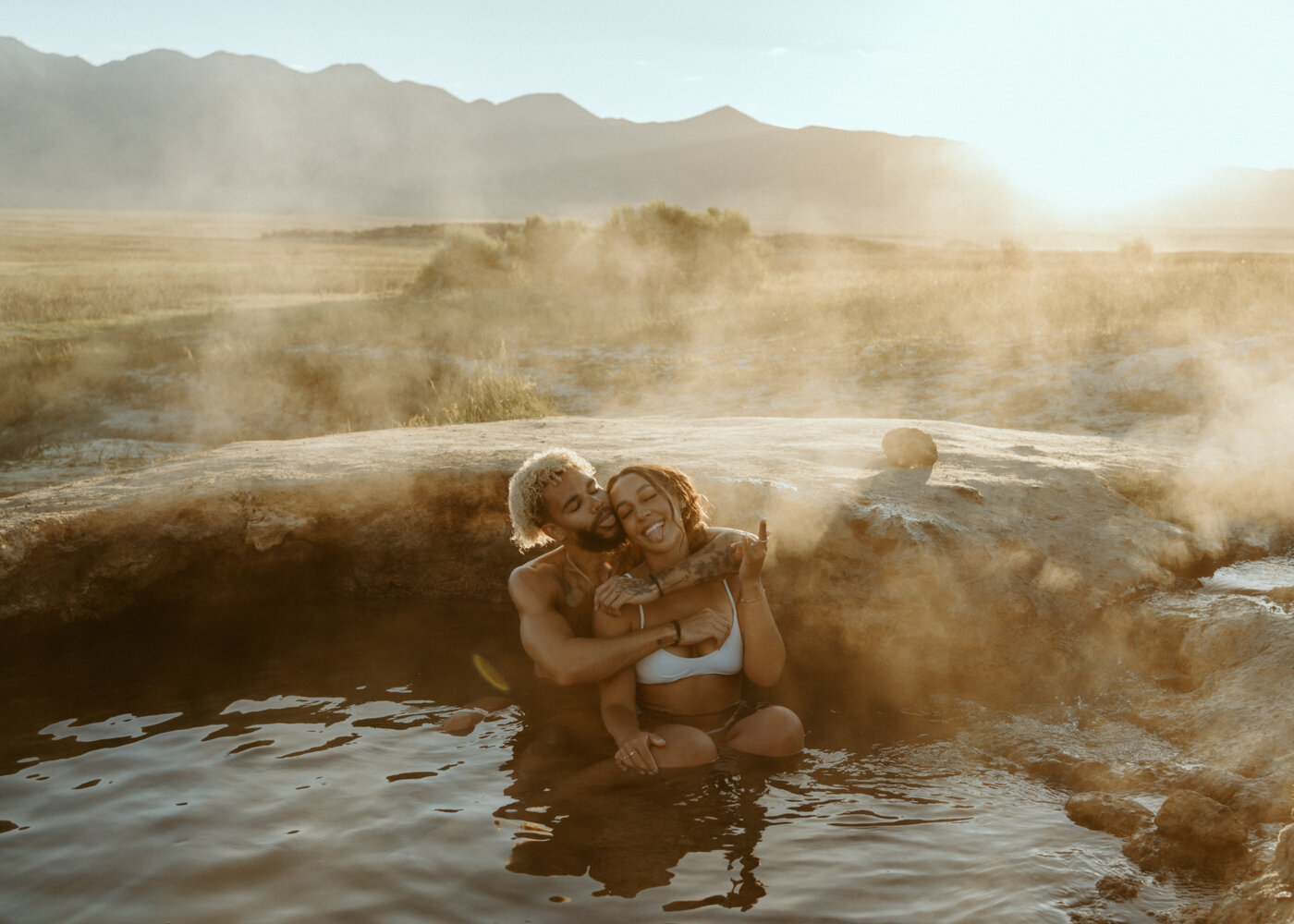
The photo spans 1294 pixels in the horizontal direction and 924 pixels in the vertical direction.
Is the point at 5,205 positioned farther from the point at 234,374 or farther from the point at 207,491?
the point at 207,491

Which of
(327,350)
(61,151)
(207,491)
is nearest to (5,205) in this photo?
(61,151)

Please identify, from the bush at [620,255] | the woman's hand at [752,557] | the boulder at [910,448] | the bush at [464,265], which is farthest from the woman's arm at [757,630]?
the bush at [464,265]

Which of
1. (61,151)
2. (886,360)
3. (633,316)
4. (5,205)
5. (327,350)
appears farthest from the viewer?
(61,151)

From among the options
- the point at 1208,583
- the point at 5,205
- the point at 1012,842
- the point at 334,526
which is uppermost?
the point at 5,205

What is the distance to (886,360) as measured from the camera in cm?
1209

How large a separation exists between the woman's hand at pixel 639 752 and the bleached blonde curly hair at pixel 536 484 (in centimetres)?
80

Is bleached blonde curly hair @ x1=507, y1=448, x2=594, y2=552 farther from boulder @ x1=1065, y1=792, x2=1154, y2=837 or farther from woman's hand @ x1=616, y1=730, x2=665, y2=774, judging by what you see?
boulder @ x1=1065, y1=792, x2=1154, y2=837

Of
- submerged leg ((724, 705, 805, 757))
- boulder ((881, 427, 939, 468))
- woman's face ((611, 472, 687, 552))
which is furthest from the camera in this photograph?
boulder ((881, 427, 939, 468))

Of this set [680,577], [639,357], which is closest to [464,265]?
A: [639,357]

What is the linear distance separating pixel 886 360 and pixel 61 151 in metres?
148

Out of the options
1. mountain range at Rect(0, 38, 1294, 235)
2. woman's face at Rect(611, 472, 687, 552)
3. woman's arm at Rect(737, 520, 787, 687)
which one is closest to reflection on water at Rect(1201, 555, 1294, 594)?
woman's arm at Rect(737, 520, 787, 687)

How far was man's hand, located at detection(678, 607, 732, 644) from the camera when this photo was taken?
12.2 ft

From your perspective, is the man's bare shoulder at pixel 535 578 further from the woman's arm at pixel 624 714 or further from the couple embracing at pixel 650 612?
the woman's arm at pixel 624 714

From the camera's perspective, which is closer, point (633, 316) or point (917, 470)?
point (917, 470)
